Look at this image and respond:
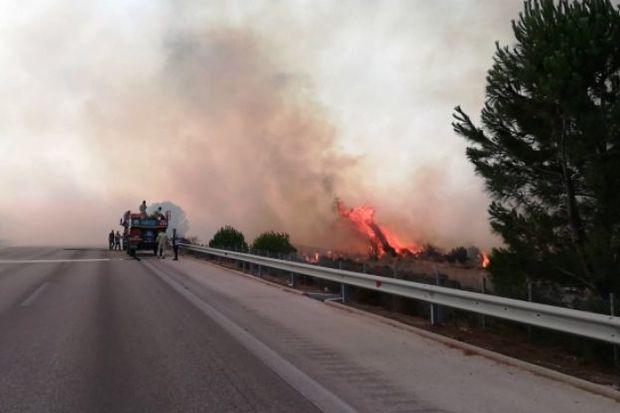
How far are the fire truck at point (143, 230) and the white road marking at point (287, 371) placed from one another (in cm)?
2532

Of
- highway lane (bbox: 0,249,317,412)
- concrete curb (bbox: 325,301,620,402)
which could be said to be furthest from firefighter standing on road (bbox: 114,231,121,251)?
concrete curb (bbox: 325,301,620,402)

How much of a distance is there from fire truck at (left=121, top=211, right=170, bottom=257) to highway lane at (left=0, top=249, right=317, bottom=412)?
2243 cm

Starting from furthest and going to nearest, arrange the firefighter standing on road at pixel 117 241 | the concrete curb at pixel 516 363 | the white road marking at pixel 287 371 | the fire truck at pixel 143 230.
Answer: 1. the firefighter standing on road at pixel 117 241
2. the fire truck at pixel 143 230
3. the concrete curb at pixel 516 363
4. the white road marking at pixel 287 371

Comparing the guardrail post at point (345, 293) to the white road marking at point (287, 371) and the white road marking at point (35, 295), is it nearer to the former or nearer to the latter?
the white road marking at point (287, 371)

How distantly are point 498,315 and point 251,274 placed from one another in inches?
572

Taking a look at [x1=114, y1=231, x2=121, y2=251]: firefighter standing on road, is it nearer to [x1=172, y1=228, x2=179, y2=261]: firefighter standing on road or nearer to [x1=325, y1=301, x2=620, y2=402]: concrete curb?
[x1=172, y1=228, x2=179, y2=261]: firefighter standing on road

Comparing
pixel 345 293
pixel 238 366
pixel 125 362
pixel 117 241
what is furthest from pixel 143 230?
pixel 238 366

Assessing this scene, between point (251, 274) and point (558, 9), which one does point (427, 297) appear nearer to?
point (558, 9)

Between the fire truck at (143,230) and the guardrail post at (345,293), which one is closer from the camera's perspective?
the guardrail post at (345,293)

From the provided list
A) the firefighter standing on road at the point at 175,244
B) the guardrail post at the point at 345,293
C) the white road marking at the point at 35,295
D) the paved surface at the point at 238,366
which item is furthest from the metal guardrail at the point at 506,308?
the firefighter standing on road at the point at 175,244

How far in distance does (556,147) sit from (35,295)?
489 inches

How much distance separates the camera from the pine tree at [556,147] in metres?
11.3

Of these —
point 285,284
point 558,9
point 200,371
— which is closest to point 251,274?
point 285,284

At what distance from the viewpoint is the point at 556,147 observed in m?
12.8
